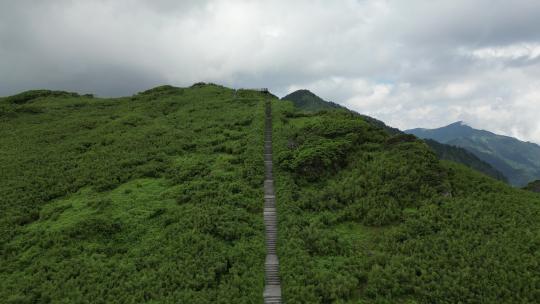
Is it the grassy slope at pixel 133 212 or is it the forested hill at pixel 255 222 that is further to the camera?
the grassy slope at pixel 133 212

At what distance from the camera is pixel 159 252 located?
22906mm

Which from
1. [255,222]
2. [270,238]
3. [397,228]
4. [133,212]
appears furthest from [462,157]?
[133,212]

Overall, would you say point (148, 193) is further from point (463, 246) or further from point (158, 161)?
point (463, 246)

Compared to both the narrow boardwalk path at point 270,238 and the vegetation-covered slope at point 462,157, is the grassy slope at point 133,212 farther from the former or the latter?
the vegetation-covered slope at point 462,157

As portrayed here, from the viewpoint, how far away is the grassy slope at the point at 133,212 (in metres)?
20.2

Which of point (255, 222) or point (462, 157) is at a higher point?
point (462, 157)

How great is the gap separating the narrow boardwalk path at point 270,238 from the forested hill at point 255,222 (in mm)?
576

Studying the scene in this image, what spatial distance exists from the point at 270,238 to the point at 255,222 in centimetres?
222

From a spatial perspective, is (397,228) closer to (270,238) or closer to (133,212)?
(270,238)

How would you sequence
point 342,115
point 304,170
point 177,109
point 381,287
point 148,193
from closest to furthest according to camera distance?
point 381,287 → point 148,193 → point 304,170 → point 342,115 → point 177,109

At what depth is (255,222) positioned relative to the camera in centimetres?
2678

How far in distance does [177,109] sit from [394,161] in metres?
46.7

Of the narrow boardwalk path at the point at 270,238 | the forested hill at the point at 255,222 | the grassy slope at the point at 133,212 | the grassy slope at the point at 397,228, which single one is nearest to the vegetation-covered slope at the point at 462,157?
the grassy slope at the point at 133,212

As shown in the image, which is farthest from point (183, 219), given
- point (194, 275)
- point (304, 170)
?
point (304, 170)
